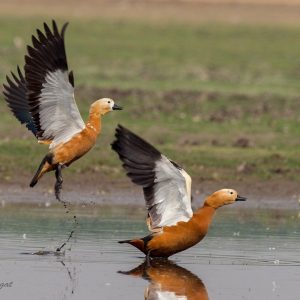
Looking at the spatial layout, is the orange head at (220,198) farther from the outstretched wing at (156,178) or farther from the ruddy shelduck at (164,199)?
the outstretched wing at (156,178)

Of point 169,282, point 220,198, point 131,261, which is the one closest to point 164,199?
point 220,198

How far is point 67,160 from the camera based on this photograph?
44.8 ft

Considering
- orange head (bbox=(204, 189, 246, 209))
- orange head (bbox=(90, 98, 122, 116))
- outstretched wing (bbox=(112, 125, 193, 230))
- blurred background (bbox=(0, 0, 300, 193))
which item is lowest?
blurred background (bbox=(0, 0, 300, 193))

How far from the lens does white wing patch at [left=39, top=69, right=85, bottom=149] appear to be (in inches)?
516

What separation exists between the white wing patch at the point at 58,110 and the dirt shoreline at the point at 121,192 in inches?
150

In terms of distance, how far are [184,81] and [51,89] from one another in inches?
583

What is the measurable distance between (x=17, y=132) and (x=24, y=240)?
794 cm

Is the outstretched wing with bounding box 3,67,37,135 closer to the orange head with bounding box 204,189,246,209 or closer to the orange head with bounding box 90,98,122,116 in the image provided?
the orange head with bounding box 90,98,122,116

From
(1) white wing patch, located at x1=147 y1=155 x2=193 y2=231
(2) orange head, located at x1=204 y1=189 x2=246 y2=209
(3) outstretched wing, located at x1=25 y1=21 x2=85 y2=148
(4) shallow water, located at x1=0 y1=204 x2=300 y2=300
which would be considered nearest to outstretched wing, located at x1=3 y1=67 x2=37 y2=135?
(4) shallow water, located at x1=0 y1=204 x2=300 y2=300

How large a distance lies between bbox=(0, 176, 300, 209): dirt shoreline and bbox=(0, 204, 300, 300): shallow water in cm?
120

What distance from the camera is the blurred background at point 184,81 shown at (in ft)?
64.7

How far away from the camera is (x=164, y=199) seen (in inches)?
494

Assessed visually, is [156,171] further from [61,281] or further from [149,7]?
[149,7]

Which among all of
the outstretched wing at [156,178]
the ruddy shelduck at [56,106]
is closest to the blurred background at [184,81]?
the ruddy shelduck at [56,106]
